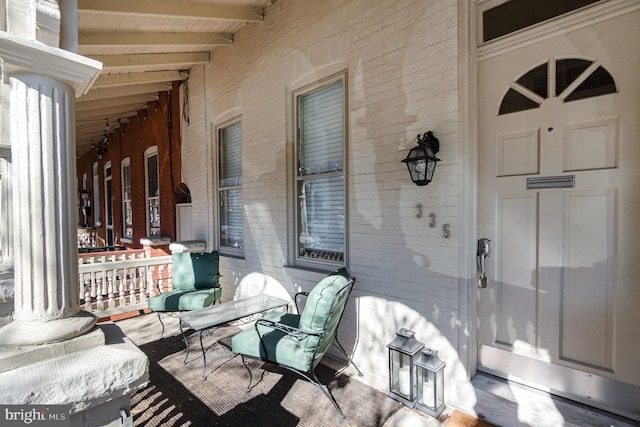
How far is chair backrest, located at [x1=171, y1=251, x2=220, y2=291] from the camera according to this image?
4.38 m

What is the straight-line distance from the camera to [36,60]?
124cm

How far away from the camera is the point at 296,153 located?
3.74 m

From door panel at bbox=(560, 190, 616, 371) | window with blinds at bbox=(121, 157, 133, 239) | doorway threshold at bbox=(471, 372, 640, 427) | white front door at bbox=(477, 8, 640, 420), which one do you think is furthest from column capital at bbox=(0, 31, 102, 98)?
window with blinds at bbox=(121, 157, 133, 239)

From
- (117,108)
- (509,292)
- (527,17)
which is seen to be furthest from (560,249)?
(117,108)

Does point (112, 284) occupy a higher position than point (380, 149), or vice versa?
point (380, 149)

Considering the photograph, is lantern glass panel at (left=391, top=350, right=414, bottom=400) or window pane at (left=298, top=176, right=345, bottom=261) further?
window pane at (left=298, top=176, right=345, bottom=261)

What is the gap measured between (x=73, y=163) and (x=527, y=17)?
284cm

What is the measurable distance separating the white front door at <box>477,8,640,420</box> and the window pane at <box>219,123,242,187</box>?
11.1 ft

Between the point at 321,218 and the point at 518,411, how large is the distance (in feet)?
7.52

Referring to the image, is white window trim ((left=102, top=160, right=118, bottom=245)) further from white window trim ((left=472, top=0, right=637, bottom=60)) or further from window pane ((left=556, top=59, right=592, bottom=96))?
window pane ((left=556, top=59, right=592, bottom=96))

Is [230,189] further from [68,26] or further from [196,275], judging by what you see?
[68,26]

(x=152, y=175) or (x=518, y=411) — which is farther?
(x=152, y=175)

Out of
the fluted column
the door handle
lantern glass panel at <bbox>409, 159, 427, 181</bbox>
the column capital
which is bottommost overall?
the door handle

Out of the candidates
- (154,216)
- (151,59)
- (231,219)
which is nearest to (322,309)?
(231,219)
